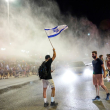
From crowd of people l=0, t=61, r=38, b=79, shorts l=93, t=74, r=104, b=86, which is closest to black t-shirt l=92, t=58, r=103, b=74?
shorts l=93, t=74, r=104, b=86

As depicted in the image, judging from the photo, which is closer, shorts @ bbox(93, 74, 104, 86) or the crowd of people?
shorts @ bbox(93, 74, 104, 86)

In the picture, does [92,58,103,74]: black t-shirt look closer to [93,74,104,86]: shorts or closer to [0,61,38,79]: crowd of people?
[93,74,104,86]: shorts

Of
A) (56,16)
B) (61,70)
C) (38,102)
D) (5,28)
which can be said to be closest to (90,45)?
(56,16)

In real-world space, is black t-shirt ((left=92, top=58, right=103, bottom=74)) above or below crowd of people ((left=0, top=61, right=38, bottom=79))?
above

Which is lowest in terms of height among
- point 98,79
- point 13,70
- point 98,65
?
point 13,70

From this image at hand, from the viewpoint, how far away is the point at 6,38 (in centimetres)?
1327

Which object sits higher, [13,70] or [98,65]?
[98,65]

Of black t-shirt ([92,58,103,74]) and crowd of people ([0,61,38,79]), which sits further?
crowd of people ([0,61,38,79])

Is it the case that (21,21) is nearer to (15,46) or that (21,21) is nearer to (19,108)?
(15,46)

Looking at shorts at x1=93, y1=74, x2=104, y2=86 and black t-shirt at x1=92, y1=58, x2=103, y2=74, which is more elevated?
black t-shirt at x1=92, y1=58, x2=103, y2=74

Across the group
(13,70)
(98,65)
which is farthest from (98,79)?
(13,70)

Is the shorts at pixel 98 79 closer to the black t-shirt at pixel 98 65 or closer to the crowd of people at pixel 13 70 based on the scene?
the black t-shirt at pixel 98 65

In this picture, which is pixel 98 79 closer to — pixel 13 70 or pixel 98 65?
pixel 98 65

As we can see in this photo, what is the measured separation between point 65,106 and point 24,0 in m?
11.0
